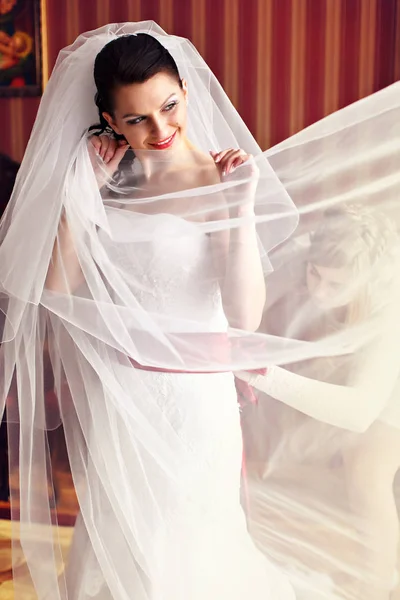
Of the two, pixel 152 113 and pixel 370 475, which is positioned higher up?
pixel 152 113

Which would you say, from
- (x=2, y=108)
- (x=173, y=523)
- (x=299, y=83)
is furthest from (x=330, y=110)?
(x=173, y=523)

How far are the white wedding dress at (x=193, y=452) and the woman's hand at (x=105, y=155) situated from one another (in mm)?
127

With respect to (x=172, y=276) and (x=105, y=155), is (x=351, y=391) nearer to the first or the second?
(x=172, y=276)

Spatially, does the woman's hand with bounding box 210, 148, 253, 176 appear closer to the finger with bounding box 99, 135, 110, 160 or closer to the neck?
the neck

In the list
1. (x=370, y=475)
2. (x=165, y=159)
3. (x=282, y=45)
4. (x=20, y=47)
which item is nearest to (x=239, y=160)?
(x=165, y=159)

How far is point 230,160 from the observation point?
1.12 m

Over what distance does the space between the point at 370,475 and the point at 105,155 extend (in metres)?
0.70

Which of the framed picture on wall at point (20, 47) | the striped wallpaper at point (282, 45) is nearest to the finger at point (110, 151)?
the striped wallpaper at point (282, 45)

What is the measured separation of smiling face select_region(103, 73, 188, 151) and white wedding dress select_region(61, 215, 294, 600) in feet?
0.53

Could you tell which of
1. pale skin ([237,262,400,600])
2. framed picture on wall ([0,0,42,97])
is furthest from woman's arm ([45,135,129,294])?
framed picture on wall ([0,0,42,97])

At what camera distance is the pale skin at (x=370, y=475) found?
3.74 ft

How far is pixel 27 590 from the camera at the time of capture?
52.4 inches

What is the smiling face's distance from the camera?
45.0 inches

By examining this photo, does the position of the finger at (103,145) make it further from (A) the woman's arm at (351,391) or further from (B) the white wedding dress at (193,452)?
(A) the woman's arm at (351,391)
